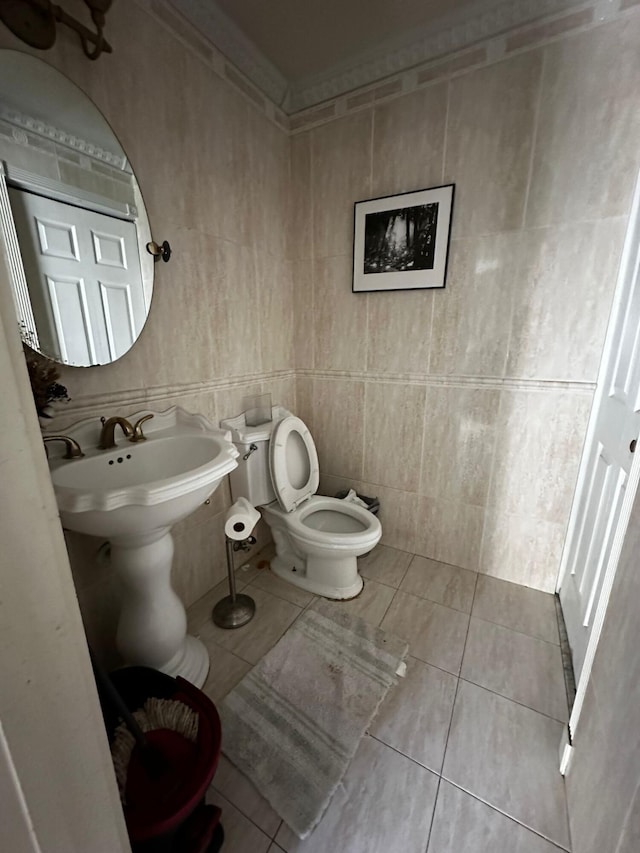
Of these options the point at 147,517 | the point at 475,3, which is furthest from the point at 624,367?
the point at 147,517

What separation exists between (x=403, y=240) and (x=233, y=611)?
6.04 ft

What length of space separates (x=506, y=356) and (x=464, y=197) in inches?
27.7

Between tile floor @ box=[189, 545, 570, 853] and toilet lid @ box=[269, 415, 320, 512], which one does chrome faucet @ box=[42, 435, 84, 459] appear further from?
tile floor @ box=[189, 545, 570, 853]

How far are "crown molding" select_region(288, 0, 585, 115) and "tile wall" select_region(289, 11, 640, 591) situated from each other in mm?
70

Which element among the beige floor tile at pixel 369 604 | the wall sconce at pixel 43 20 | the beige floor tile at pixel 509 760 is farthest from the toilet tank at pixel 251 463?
the wall sconce at pixel 43 20

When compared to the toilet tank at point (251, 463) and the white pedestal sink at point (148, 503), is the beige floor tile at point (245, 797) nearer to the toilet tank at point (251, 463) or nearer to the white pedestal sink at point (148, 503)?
the white pedestal sink at point (148, 503)

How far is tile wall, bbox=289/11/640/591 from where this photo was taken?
125 centimetres

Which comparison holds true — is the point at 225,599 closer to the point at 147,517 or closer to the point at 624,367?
the point at 147,517

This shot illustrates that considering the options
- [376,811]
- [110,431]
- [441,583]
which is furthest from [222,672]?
[441,583]

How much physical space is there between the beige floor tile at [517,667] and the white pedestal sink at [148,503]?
102 cm

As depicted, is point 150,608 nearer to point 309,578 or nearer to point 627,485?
point 309,578

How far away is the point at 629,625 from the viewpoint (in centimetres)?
68

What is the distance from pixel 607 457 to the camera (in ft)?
3.85

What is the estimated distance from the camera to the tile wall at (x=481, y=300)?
1.25 metres
